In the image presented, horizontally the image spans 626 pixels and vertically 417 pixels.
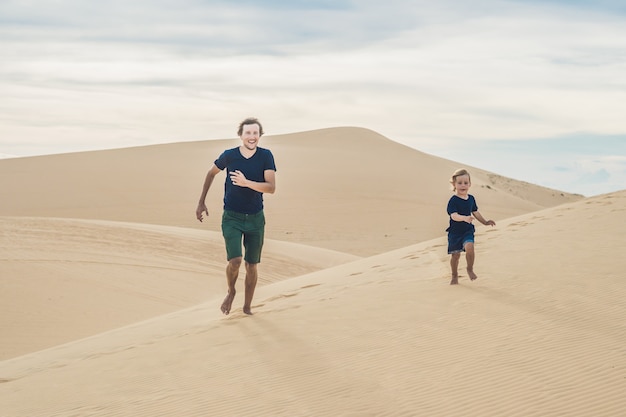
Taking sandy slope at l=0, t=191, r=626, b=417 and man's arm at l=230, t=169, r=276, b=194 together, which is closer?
sandy slope at l=0, t=191, r=626, b=417

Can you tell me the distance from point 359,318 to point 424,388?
6.95 feet

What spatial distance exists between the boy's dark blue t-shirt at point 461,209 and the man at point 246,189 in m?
2.11

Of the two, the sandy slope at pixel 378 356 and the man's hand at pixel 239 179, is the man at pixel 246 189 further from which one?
the sandy slope at pixel 378 356

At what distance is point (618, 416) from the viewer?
4.53m

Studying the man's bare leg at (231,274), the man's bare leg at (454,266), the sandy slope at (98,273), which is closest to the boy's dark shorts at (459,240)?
the man's bare leg at (454,266)

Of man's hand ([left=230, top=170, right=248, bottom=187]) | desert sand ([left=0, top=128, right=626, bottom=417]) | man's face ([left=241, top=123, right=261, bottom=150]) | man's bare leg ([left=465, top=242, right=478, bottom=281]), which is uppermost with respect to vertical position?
man's face ([left=241, top=123, right=261, bottom=150])

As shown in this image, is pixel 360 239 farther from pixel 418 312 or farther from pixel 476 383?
pixel 476 383

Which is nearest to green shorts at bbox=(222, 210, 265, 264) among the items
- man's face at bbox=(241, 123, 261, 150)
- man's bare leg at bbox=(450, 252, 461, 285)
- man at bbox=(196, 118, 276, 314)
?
man at bbox=(196, 118, 276, 314)

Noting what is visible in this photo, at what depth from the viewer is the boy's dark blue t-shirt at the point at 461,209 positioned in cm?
809

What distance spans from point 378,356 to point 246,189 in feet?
7.55

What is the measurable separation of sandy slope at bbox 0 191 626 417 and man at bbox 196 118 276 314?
797mm

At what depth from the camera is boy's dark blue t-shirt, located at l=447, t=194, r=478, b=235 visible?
8086mm

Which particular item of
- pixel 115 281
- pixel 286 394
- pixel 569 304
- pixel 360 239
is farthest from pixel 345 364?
pixel 360 239

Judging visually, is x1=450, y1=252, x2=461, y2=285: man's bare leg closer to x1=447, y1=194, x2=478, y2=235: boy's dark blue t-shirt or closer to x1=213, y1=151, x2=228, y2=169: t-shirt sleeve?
x1=447, y1=194, x2=478, y2=235: boy's dark blue t-shirt
